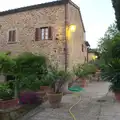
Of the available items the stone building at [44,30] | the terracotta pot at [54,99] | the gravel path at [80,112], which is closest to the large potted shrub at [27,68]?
the terracotta pot at [54,99]

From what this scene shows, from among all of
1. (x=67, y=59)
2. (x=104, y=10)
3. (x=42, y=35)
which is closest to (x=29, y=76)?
(x=67, y=59)

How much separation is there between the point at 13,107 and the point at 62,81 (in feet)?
7.15

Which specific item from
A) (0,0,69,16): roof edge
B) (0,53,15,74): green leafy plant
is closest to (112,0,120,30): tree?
(0,0,69,16): roof edge

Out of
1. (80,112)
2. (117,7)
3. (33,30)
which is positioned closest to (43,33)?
(33,30)

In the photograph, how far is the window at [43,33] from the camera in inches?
473

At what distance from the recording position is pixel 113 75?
8188 mm

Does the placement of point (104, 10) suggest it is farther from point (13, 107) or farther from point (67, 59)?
point (13, 107)

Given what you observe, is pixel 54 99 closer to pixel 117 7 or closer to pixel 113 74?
pixel 113 74

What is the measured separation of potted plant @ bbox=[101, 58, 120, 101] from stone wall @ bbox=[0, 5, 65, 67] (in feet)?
10.8

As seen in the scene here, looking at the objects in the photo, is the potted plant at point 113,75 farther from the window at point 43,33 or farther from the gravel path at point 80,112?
the window at point 43,33

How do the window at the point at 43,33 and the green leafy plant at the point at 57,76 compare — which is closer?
the green leafy plant at the point at 57,76

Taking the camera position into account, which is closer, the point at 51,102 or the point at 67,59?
the point at 51,102

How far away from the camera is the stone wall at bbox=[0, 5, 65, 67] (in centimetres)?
1172

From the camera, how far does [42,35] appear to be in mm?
12398
